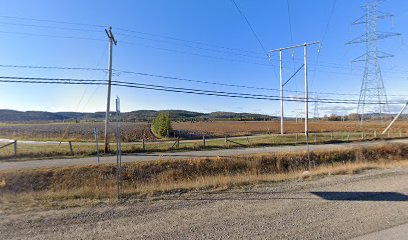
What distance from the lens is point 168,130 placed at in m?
41.4

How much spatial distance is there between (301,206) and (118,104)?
5.51 m

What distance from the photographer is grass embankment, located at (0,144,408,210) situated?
8723 millimetres

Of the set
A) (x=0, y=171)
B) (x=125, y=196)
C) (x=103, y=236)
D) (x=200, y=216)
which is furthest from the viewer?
(x=0, y=171)

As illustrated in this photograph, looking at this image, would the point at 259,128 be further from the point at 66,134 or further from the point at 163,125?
the point at 66,134

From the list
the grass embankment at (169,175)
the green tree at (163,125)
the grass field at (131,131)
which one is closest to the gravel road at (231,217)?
the grass embankment at (169,175)

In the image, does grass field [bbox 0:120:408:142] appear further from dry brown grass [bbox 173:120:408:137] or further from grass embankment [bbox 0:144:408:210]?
grass embankment [bbox 0:144:408:210]

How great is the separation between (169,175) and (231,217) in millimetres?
11677

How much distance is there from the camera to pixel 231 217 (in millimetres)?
5992

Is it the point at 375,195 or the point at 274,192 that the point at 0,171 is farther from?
the point at 375,195

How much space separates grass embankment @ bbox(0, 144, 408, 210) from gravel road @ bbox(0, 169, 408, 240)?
137cm

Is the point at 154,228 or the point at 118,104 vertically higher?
the point at 118,104

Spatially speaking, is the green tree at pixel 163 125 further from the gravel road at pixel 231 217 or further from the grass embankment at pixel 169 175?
the gravel road at pixel 231 217

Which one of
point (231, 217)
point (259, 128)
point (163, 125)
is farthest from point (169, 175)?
point (259, 128)

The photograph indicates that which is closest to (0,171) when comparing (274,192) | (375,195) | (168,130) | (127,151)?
(127,151)
